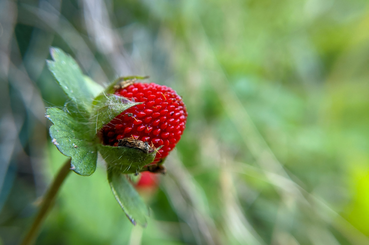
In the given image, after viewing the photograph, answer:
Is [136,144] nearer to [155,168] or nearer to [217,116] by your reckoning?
[155,168]

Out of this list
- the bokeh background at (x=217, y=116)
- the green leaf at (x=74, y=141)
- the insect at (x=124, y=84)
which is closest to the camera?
the green leaf at (x=74, y=141)

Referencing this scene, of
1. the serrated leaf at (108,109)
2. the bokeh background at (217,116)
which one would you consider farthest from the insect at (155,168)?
the bokeh background at (217,116)

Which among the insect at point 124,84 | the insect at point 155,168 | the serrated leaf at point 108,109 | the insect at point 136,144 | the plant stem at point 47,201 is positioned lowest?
the plant stem at point 47,201

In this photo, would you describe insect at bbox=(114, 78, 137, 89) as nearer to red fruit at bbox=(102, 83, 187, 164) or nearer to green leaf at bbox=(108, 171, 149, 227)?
red fruit at bbox=(102, 83, 187, 164)

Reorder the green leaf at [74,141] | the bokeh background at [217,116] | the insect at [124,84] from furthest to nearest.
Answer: the bokeh background at [217,116], the insect at [124,84], the green leaf at [74,141]

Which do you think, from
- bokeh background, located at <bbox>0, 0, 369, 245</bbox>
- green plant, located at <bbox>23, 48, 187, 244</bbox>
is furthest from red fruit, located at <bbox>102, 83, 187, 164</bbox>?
bokeh background, located at <bbox>0, 0, 369, 245</bbox>

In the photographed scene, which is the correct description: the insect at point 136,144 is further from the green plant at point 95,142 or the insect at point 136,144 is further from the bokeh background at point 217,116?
the bokeh background at point 217,116
